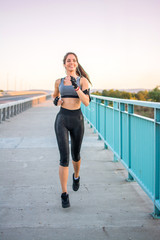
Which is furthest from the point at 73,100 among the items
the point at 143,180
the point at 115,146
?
the point at 115,146

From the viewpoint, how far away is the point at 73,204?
472 centimetres

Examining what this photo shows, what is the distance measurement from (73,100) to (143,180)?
1.42 m

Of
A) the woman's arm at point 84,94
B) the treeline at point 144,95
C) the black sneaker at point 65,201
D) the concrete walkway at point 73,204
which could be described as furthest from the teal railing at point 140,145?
the treeline at point 144,95

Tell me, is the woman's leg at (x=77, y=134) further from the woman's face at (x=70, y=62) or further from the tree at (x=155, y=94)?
the tree at (x=155, y=94)

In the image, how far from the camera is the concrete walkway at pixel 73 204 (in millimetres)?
3746

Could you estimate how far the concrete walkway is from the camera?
375 centimetres

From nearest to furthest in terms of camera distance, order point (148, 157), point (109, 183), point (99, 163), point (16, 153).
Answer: point (148, 157)
point (109, 183)
point (99, 163)
point (16, 153)

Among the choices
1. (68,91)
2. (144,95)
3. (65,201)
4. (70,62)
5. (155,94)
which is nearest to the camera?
(65,201)

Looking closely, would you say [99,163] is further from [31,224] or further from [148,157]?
[31,224]

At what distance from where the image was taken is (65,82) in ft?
15.7

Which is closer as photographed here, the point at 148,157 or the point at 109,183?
the point at 148,157

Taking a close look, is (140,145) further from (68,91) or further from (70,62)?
(70,62)

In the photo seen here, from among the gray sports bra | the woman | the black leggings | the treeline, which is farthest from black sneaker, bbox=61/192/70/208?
the treeline

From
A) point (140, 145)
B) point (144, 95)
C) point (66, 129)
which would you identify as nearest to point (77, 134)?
point (66, 129)
